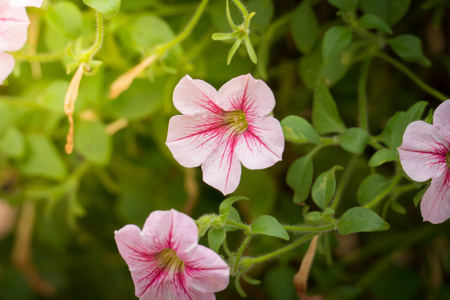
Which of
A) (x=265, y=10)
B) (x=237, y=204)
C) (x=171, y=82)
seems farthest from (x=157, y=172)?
(x=265, y=10)

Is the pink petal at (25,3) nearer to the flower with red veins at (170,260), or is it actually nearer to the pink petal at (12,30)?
the pink petal at (12,30)

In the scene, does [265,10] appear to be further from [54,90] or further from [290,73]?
[54,90]

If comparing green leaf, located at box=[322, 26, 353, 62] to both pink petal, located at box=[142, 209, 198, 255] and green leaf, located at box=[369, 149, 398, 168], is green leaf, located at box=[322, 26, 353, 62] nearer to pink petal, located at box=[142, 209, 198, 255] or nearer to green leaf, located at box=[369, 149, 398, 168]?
green leaf, located at box=[369, 149, 398, 168]

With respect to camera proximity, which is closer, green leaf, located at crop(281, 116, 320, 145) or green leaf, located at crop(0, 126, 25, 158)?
green leaf, located at crop(281, 116, 320, 145)

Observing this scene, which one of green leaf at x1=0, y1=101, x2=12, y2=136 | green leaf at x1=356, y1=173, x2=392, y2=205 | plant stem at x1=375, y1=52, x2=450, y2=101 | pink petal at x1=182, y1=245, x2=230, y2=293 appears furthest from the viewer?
green leaf at x1=0, y1=101, x2=12, y2=136

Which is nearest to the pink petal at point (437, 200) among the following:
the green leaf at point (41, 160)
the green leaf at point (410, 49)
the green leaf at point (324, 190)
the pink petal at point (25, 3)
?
the green leaf at point (324, 190)

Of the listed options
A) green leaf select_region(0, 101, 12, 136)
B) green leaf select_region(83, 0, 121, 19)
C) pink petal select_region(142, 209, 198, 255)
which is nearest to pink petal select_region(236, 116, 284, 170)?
pink petal select_region(142, 209, 198, 255)

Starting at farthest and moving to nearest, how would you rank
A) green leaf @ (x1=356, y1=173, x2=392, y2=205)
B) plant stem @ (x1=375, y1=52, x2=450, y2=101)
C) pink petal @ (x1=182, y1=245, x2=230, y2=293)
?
plant stem @ (x1=375, y1=52, x2=450, y2=101), green leaf @ (x1=356, y1=173, x2=392, y2=205), pink petal @ (x1=182, y1=245, x2=230, y2=293)

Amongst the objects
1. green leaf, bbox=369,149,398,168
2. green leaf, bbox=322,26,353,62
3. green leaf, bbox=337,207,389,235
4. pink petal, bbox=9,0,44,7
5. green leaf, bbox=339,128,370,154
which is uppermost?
pink petal, bbox=9,0,44,7
